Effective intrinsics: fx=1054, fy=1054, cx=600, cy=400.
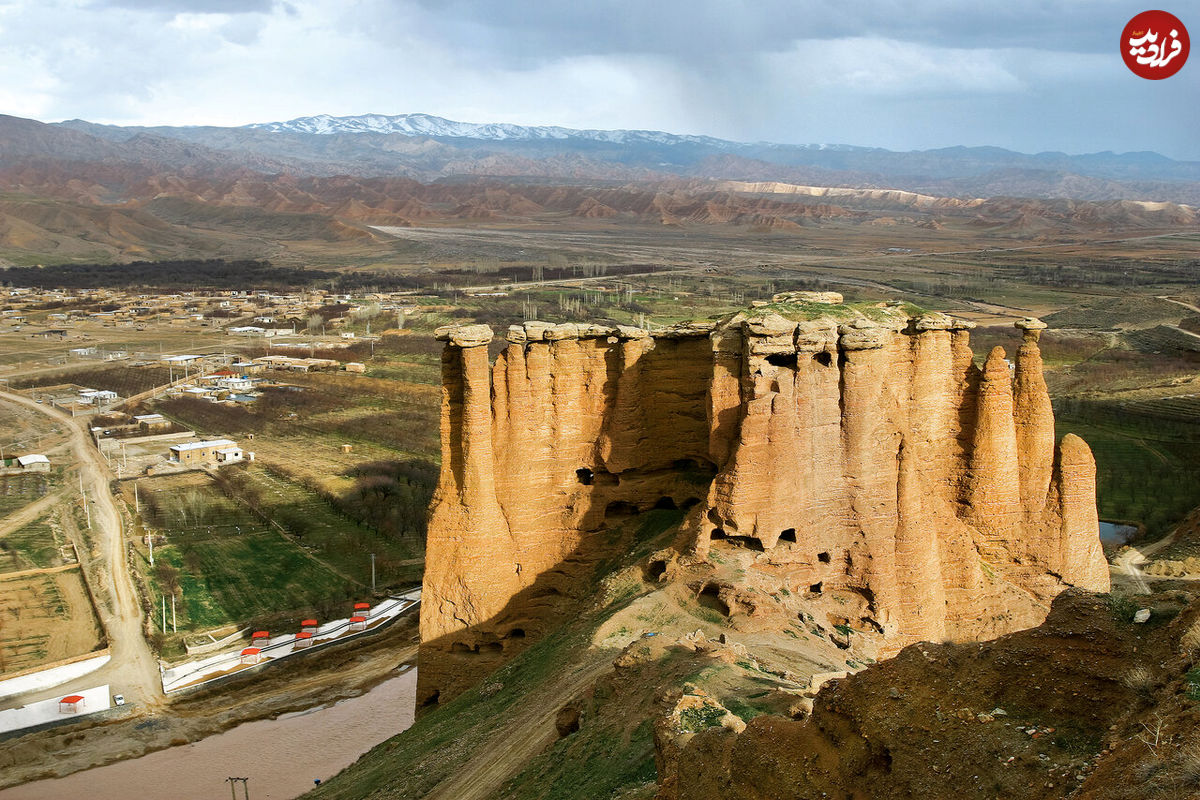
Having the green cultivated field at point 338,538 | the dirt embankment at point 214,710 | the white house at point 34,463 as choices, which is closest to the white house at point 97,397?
the white house at point 34,463

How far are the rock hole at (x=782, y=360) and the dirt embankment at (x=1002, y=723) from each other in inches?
507

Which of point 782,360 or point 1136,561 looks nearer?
point 782,360

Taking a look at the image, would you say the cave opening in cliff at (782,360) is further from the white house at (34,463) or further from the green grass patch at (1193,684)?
Result: the white house at (34,463)

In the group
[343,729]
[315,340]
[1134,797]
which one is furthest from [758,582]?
[315,340]

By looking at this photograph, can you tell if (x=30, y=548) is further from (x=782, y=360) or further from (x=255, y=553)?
(x=782, y=360)

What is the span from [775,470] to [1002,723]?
13.9 meters

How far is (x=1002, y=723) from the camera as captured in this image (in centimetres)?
1049

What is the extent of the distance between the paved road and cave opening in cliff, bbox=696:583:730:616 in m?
27.6

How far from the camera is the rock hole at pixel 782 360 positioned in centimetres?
2452

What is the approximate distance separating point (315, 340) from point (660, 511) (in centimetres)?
10353

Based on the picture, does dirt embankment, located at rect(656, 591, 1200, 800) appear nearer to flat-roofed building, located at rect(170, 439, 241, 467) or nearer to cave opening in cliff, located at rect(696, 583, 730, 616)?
cave opening in cliff, located at rect(696, 583, 730, 616)

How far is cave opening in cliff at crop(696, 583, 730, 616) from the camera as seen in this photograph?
22.9m

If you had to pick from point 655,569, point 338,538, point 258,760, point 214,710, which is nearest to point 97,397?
point 338,538

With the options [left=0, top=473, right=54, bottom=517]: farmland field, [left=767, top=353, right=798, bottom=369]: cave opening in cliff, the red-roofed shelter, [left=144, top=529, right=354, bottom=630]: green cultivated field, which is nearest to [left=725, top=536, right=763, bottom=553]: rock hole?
[left=767, top=353, right=798, bottom=369]: cave opening in cliff
